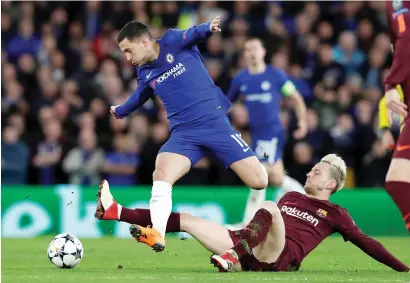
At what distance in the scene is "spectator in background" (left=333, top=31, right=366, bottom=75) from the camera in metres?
17.2

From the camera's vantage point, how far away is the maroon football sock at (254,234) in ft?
25.1

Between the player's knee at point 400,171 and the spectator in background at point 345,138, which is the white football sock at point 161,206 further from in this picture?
the spectator in background at point 345,138

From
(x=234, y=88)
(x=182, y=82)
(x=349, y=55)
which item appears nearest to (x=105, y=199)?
(x=182, y=82)

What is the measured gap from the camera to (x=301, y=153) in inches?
588

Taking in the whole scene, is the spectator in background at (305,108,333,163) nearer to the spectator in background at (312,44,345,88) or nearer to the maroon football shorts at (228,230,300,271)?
the spectator in background at (312,44,345,88)

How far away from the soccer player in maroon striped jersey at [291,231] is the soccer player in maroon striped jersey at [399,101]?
3.75 ft

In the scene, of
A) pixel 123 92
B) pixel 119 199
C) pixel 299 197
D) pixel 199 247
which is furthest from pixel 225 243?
pixel 123 92

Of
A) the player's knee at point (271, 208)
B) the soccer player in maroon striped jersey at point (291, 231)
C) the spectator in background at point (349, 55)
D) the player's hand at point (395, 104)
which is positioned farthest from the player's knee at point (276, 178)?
the player's hand at point (395, 104)

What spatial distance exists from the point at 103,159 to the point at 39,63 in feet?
8.13

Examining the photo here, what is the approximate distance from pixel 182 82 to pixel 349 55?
8.63 metres

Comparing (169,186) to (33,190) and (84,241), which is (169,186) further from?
(33,190)

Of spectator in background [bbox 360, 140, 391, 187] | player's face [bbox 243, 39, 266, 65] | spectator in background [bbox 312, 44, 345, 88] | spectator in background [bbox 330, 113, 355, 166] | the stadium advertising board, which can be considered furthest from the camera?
spectator in background [bbox 312, 44, 345, 88]

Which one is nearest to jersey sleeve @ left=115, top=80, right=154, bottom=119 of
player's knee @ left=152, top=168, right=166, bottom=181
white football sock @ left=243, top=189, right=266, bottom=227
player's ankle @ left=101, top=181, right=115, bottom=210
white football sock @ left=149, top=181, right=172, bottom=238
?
player's knee @ left=152, top=168, right=166, bottom=181

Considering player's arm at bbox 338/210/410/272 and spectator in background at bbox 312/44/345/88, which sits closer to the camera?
player's arm at bbox 338/210/410/272
